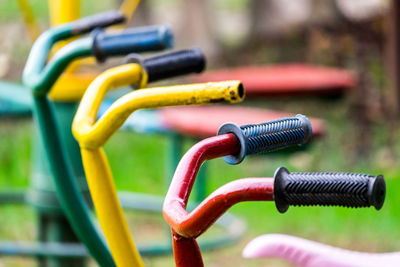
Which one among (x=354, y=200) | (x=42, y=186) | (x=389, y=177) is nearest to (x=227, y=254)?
(x=389, y=177)

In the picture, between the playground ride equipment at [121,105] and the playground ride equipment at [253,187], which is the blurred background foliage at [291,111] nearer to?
the playground ride equipment at [121,105]

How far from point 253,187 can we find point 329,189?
0.19 ft

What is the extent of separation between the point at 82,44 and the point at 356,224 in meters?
2.37

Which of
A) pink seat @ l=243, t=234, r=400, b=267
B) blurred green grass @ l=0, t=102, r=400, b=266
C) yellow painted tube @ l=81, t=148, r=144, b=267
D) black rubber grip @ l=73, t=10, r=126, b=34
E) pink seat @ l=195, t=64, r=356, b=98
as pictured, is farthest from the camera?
blurred green grass @ l=0, t=102, r=400, b=266

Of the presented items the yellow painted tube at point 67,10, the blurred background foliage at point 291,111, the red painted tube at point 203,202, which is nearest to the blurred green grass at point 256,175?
the blurred background foliage at point 291,111

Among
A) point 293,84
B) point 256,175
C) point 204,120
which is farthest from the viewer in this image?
point 256,175

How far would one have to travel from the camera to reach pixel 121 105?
68 centimetres

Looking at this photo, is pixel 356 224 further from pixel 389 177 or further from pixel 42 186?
pixel 42 186

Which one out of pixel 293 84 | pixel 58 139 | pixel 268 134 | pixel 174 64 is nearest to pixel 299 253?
pixel 268 134

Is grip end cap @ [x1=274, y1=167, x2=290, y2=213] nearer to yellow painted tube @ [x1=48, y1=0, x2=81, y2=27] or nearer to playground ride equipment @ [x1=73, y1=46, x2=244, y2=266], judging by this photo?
playground ride equipment @ [x1=73, y1=46, x2=244, y2=266]

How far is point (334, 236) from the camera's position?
2951 millimetres

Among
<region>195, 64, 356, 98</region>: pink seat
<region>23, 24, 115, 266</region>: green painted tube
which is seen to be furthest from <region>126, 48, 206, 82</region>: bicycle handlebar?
<region>195, 64, 356, 98</region>: pink seat

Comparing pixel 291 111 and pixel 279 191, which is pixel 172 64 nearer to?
pixel 279 191

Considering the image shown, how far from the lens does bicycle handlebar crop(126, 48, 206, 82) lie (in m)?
0.80
